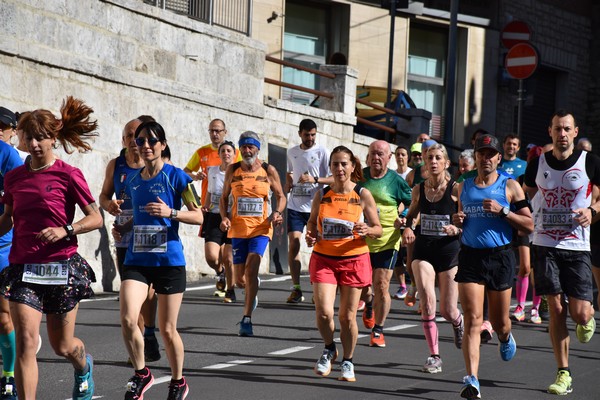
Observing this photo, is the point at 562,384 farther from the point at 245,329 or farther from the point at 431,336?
the point at 245,329

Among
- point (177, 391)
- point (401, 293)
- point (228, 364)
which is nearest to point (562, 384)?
point (228, 364)

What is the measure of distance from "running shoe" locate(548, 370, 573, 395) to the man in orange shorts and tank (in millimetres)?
3607

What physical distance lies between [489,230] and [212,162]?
20.8ft

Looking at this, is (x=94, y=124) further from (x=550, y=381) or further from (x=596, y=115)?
(x=596, y=115)

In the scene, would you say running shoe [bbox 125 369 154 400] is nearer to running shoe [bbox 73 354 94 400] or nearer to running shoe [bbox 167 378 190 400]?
running shoe [bbox 167 378 190 400]

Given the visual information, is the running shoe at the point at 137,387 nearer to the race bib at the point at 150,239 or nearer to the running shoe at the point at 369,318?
the race bib at the point at 150,239

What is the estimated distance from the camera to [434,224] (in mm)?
10805

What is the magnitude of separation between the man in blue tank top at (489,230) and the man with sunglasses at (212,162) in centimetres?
564

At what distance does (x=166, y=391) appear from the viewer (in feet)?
28.8

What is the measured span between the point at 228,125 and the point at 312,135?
4004 millimetres

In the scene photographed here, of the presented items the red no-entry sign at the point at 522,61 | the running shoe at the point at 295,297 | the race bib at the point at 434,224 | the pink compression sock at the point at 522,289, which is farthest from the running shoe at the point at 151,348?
the red no-entry sign at the point at 522,61

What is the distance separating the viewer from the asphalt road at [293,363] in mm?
9047

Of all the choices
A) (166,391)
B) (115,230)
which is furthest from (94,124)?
(166,391)

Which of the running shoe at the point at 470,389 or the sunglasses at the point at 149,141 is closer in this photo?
the sunglasses at the point at 149,141
